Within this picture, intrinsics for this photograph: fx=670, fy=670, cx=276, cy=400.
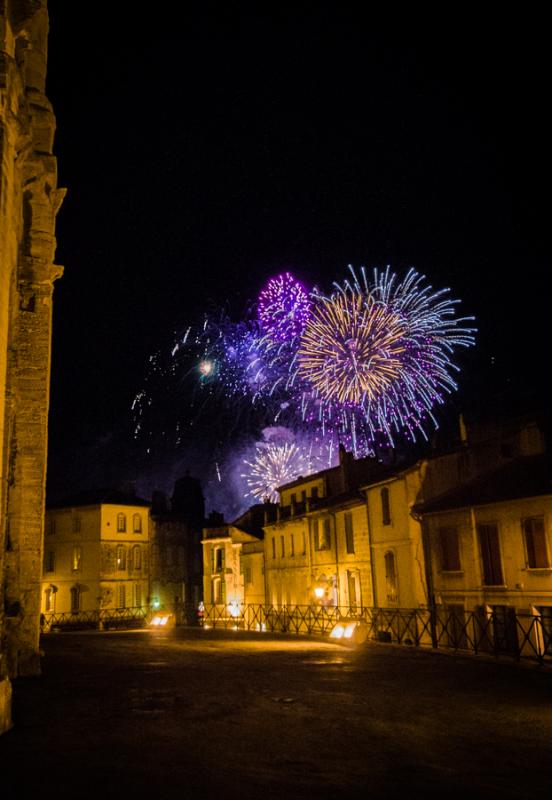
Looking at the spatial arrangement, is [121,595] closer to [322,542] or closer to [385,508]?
[322,542]

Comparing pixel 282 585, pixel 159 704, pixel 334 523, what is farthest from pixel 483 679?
pixel 282 585

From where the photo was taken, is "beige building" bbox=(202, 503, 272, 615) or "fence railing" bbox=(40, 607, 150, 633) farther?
"beige building" bbox=(202, 503, 272, 615)

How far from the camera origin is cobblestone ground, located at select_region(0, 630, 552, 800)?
7.43 meters

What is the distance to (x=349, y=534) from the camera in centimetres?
3747

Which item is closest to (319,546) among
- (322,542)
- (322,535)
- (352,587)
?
(322,542)

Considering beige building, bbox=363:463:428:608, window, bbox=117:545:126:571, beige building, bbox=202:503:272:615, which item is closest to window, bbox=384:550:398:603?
beige building, bbox=363:463:428:608

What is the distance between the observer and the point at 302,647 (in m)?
26.2

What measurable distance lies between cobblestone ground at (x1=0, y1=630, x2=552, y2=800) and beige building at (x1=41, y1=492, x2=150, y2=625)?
110 ft

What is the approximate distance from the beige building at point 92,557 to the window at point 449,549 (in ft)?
99.4

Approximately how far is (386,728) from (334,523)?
94.4 feet

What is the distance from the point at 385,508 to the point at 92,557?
2757 centimetres

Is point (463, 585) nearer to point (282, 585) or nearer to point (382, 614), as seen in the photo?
point (382, 614)

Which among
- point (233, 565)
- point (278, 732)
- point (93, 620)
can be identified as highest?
point (233, 565)

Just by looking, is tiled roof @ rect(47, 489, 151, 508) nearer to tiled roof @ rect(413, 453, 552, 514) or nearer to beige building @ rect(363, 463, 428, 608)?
beige building @ rect(363, 463, 428, 608)
